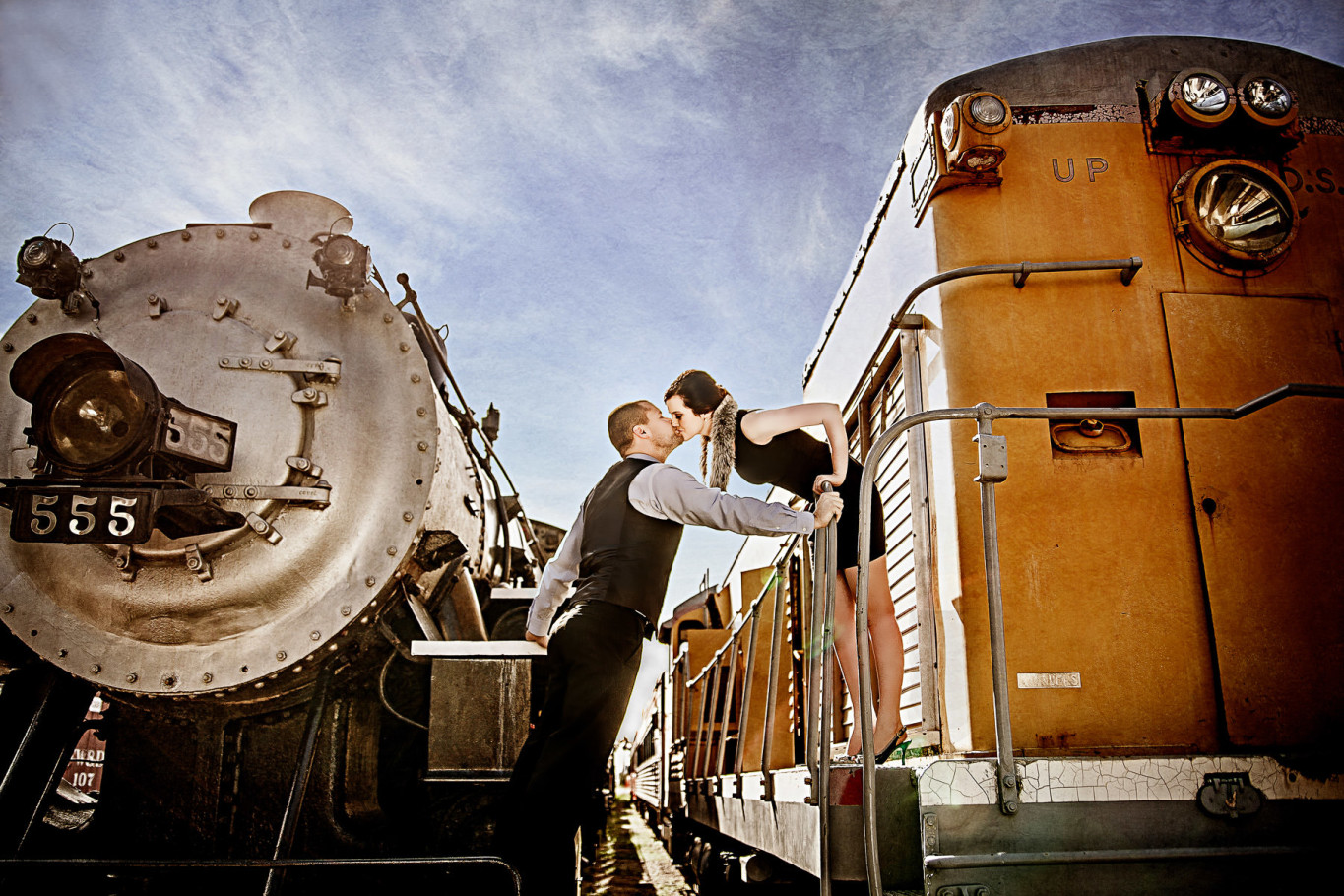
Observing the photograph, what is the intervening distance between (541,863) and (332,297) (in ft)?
7.80

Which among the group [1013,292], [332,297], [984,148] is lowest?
[1013,292]

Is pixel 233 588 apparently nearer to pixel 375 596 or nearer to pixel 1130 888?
pixel 375 596

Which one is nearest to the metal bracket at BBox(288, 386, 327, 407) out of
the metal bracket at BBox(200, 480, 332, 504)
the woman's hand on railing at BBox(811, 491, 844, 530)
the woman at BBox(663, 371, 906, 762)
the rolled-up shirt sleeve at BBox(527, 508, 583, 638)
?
the metal bracket at BBox(200, 480, 332, 504)

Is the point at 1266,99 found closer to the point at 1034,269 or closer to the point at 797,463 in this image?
the point at 1034,269

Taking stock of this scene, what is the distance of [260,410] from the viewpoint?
3609mm

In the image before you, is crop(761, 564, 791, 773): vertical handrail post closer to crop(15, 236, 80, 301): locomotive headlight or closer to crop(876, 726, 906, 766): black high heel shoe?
crop(876, 726, 906, 766): black high heel shoe

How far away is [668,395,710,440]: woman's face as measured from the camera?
11.2 feet

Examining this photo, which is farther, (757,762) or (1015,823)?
(757,762)

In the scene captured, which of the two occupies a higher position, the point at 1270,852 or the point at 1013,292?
the point at 1013,292

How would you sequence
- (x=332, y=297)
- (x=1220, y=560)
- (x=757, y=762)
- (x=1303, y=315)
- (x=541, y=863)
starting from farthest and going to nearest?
(x=757, y=762)
(x=332, y=297)
(x=1303, y=315)
(x=1220, y=560)
(x=541, y=863)

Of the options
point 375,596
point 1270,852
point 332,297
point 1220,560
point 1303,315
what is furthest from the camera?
point 332,297

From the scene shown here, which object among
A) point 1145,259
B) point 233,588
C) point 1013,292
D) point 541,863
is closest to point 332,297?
point 233,588

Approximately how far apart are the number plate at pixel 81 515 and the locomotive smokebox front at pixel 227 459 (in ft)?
0.25

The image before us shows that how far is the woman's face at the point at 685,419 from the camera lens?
3.41m
